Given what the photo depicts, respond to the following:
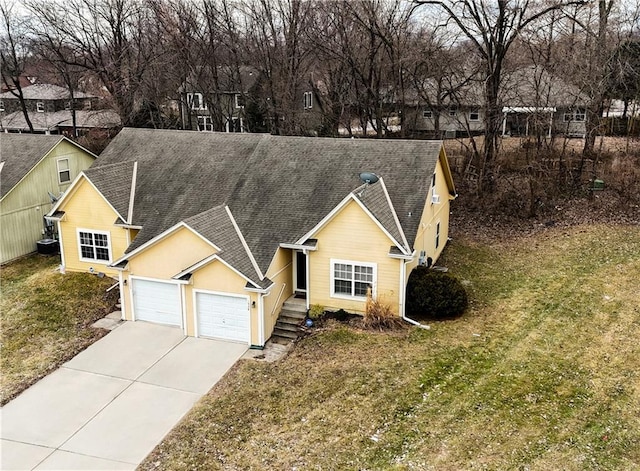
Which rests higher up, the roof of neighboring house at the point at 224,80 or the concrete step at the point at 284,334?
the roof of neighboring house at the point at 224,80

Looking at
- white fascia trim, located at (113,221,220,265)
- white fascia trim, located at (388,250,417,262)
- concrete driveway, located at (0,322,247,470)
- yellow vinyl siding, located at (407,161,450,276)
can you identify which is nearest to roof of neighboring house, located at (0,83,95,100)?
white fascia trim, located at (113,221,220,265)

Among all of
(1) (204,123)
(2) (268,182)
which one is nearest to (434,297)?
(2) (268,182)

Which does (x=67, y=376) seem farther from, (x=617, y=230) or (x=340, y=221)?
(x=617, y=230)

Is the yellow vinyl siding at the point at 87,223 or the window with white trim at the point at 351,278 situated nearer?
the window with white trim at the point at 351,278

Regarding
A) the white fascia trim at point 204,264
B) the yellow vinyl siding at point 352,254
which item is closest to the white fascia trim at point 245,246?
the white fascia trim at point 204,264

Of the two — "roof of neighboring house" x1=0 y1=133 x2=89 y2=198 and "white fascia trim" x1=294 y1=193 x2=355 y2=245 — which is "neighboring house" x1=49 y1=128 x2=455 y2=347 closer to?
"white fascia trim" x1=294 y1=193 x2=355 y2=245

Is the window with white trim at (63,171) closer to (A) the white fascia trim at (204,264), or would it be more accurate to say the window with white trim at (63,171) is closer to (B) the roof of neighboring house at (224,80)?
(B) the roof of neighboring house at (224,80)

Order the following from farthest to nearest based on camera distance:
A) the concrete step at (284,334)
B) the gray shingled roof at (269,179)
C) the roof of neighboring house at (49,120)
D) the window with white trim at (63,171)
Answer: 1. the roof of neighboring house at (49,120)
2. the window with white trim at (63,171)
3. the gray shingled roof at (269,179)
4. the concrete step at (284,334)
